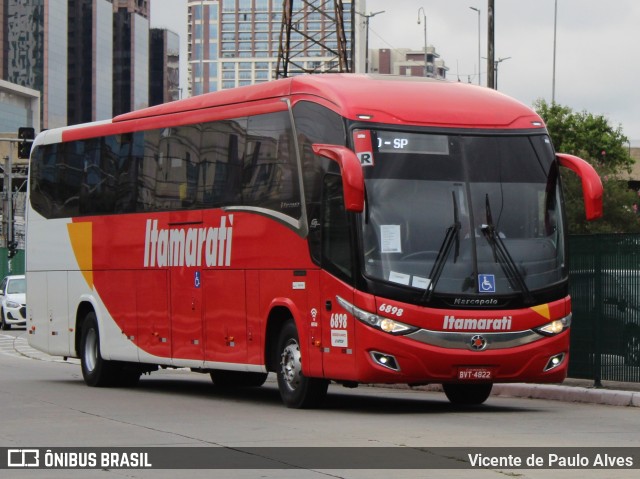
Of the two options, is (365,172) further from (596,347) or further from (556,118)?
(556,118)

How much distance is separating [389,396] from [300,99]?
4966mm

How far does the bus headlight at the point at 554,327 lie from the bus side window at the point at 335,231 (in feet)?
7.21

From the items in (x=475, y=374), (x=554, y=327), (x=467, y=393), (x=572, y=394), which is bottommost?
(x=572, y=394)

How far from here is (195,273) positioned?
19.5 metres

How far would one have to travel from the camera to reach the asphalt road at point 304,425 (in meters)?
10.9

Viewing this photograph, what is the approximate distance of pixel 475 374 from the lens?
1577cm

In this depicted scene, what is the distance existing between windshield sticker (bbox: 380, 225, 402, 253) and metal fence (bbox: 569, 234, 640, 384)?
4.29 metres

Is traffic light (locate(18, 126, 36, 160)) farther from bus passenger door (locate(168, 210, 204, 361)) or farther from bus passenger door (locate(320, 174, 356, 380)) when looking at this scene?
bus passenger door (locate(320, 174, 356, 380))

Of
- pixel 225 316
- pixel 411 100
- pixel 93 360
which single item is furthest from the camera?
pixel 93 360

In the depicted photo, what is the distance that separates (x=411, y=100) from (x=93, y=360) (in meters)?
8.36

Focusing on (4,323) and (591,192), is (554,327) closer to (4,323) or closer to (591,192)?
(591,192)

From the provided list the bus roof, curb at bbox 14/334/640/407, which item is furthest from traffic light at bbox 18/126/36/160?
the bus roof

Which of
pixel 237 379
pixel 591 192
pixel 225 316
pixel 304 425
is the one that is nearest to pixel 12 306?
pixel 237 379

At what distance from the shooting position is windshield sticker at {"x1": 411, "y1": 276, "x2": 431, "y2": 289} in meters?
15.6
